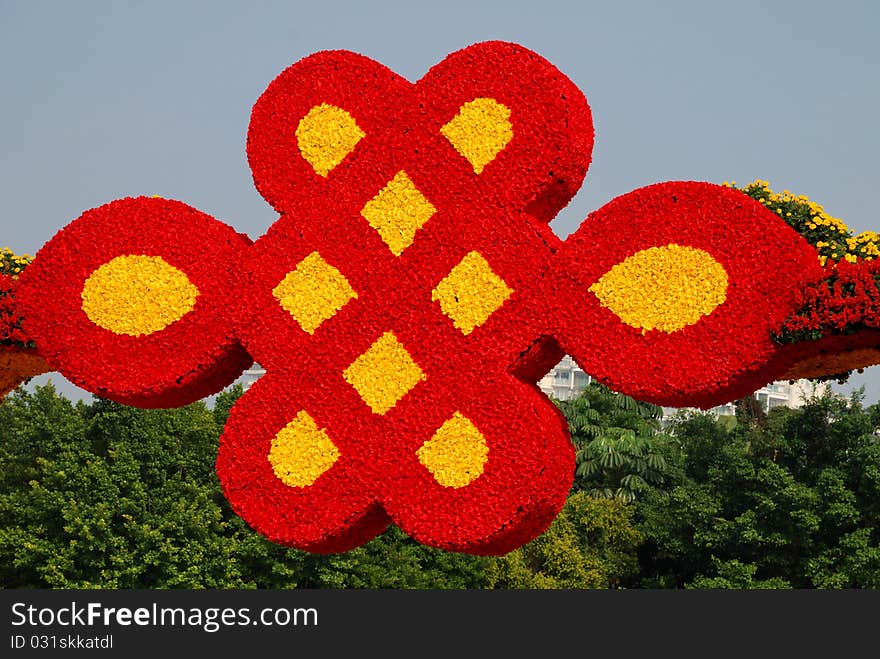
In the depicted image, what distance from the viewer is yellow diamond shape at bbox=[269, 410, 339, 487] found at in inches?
382

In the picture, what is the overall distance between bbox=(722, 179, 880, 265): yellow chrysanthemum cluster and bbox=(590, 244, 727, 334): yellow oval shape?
3.28 ft

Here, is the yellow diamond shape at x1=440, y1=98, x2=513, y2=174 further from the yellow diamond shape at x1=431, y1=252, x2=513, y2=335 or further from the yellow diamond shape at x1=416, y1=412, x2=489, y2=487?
the yellow diamond shape at x1=416, y1=412, x2=489, y2=487

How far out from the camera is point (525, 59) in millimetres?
9633

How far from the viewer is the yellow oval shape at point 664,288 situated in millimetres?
9070

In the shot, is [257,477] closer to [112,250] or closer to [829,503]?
[112,250]

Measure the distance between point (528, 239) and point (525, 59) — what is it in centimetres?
146

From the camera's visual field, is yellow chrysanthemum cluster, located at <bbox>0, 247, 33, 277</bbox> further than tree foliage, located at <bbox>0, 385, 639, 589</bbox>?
No

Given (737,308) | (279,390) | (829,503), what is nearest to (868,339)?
(737,308)

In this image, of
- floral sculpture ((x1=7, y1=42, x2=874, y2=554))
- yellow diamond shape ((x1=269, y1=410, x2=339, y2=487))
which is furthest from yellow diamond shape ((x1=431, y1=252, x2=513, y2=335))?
yellow diamond shape ((x1=269, y1=410, x2=339, y2=487))

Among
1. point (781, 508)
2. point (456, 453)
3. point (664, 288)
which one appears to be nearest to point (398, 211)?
point (456, 453)

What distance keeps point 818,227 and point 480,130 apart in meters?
2.94

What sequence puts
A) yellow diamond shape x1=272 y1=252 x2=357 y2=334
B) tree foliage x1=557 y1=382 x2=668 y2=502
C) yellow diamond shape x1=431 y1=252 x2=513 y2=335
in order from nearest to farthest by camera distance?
yellow diamond shape x1=431 y1=252 x2=513 y2=335 < yellow diamond shape x1=272 y1=252 x2=357 y2=334 < tree foliage x1=557 y1=382 x2=668 y2=502

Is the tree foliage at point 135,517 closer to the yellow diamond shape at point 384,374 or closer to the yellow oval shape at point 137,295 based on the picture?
the yellow oval shape at point 137,295

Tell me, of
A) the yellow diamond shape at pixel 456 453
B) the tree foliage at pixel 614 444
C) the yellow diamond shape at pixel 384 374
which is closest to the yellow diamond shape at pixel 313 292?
the yellow diamond shape at pixel 384 374
